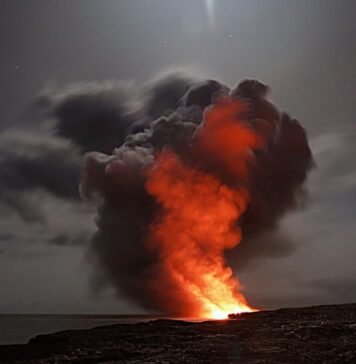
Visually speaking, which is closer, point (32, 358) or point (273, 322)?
point (32, 358)

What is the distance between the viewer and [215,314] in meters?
124

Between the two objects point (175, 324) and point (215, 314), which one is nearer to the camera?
point (175, 324)

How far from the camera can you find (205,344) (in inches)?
2744

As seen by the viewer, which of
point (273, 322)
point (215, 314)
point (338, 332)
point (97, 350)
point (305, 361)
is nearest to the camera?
point (305, 361)

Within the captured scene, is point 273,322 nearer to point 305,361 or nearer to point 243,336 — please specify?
point 243,336

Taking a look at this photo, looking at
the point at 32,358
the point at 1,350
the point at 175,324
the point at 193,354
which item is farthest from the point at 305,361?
the point at 175,324

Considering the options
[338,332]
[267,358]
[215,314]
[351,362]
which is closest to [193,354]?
[267,358]

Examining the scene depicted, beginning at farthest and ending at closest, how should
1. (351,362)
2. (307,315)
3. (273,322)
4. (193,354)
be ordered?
(307,315) < (273,322) < (193,354) < (351,362)

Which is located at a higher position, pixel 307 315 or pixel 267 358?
pixel 307 315

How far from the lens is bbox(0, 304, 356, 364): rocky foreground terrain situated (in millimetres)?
56734

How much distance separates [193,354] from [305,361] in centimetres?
1357

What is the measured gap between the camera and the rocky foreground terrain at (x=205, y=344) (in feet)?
186

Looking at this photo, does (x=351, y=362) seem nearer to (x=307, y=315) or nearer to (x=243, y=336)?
(x=243, y=336)

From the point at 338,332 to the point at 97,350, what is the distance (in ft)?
110
